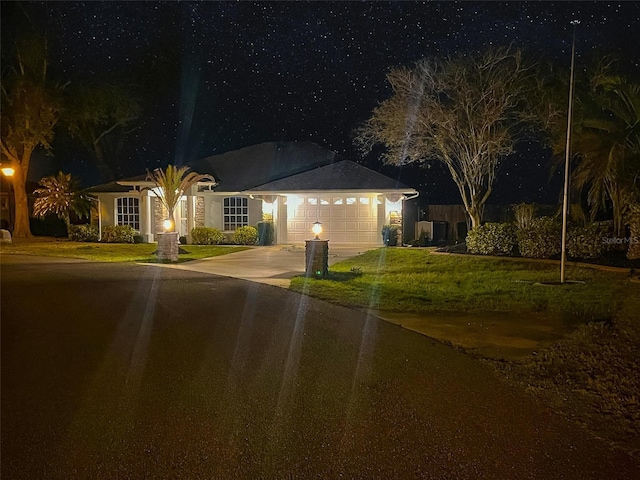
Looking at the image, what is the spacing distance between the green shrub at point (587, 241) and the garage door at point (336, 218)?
884cm

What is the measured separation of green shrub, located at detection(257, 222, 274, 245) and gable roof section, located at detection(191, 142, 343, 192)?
2.29 m

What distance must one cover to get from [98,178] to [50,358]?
37.1 meters

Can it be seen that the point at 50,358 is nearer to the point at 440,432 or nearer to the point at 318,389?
the point at 318,389

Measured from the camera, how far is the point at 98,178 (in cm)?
→ 4172

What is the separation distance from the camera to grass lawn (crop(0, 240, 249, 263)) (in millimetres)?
20281

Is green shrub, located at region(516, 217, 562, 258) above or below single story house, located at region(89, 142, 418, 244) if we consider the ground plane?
below

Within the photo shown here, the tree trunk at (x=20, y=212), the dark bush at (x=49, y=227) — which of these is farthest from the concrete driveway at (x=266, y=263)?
the dark bush at (x=49, y=227)

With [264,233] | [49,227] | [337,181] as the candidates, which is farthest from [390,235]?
[49,227]

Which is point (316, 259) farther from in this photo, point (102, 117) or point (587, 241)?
point (102, 117)

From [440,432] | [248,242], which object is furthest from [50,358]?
[248,242]

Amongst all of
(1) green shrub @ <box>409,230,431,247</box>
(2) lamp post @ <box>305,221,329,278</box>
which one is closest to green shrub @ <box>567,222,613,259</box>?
(2) lamp post @ <box>305,221,329,278</box>

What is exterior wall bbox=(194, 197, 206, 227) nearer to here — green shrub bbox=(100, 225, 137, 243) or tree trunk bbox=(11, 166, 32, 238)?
green shrub bbox=(100, 225, 137, 243)

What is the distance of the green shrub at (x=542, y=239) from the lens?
17297 millimetres

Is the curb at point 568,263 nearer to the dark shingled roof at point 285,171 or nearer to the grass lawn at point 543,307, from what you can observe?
the grass lawn at point 543,307
